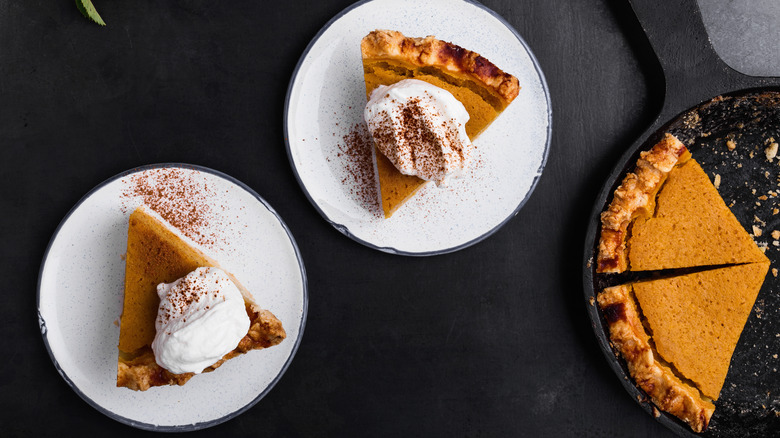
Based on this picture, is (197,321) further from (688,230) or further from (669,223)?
(688,230)

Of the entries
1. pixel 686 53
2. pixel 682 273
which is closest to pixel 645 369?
pixel 682 273

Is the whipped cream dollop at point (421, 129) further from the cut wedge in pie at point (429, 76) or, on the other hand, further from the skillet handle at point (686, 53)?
the skillet handle at point (686, 53)

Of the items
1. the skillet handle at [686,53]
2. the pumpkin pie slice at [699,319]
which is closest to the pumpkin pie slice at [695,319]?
the pumpkin pie slice at [699,319]

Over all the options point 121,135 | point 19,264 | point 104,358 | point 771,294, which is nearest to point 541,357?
point 771,294

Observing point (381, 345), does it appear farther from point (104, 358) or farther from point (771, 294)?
point (771, 294)

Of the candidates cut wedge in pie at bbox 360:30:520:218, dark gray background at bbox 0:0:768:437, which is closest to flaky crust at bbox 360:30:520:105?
cut wedge in pie at bbox 360:30:520:218
